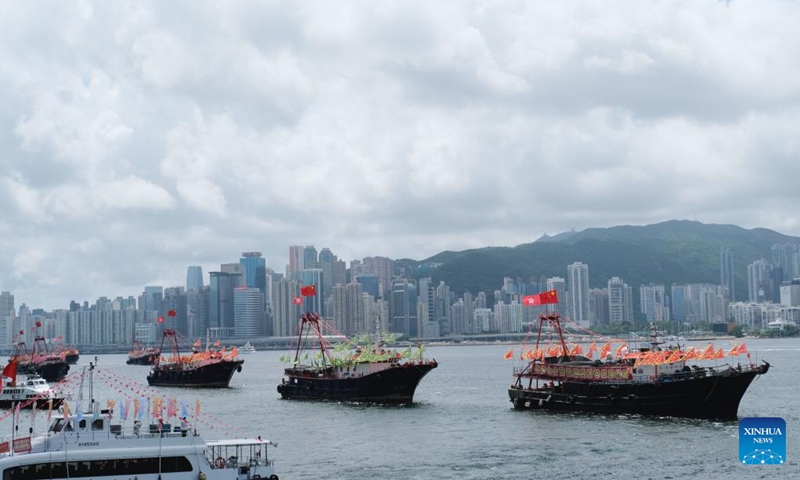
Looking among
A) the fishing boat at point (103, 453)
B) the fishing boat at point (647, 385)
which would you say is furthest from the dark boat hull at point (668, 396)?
the fishing boat at point (103, 453)

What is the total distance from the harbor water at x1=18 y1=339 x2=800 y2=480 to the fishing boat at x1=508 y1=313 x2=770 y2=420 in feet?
6.38

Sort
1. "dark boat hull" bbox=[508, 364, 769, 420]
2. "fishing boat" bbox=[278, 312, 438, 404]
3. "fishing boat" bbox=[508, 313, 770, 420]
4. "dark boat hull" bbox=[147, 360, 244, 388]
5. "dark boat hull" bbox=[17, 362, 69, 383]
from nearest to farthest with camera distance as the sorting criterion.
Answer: "dark boat hull" bbox=[508, 364, 769, 420] → "fishing boat" bbox=[508, 313, 770, 420] → "fishing boat" bbox=[278, 312, 438, 404] → "dark boat hull" bbox=[147, 360, 244, 388] → "dark boat hull" bbox=[17, 362, 69, 383]

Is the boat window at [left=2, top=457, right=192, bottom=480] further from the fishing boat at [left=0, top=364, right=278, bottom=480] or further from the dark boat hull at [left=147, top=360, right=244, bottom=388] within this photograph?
the dark boat hull at [left=147, top=360, right=244, bottom=388]

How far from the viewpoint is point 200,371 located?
137625mm

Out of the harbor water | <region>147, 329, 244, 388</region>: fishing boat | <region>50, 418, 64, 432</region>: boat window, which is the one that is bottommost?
the harbor water

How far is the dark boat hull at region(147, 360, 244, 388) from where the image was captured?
135875mm

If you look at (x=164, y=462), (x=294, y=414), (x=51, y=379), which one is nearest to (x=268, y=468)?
(x=164, y=462)

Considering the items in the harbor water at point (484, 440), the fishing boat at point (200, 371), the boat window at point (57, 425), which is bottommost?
the harbor water at point (484, 440)

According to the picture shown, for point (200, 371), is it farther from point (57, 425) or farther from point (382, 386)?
point (57, 425)

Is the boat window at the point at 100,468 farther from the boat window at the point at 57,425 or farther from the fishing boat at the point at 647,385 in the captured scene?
the fishing boat at the point at 647,385

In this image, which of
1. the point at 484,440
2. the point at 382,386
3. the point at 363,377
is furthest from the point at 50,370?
the point at 484,440

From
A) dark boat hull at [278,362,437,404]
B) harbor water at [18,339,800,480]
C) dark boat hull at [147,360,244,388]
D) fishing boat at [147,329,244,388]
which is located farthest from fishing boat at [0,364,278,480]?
dark boat hull at [147,360,244,388]

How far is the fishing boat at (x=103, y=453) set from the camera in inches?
1779

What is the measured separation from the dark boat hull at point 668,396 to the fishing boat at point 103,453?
140 feet
